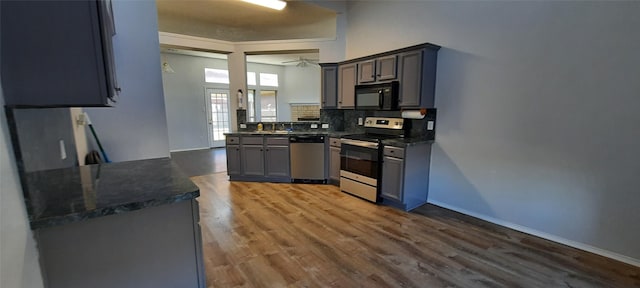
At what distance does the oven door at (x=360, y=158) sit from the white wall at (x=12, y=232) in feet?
10.0

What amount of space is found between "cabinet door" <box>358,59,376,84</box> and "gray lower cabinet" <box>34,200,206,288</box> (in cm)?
304

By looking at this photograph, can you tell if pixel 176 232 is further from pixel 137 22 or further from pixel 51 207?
pixel 137 22

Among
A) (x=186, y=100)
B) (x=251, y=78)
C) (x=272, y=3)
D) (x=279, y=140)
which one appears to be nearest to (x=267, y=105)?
(x=251, y=78)

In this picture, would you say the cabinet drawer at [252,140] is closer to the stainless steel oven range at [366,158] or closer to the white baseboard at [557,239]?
the stainless steel oven range at [366,158]

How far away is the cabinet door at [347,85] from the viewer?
4.11 meters

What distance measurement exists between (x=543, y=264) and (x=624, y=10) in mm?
2071

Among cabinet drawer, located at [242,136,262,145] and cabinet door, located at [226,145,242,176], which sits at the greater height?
cabinet drawer, located at [242,136,262,145]

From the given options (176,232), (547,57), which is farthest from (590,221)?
(176,232)

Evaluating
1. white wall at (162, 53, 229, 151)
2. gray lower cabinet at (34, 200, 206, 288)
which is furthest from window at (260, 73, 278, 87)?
gray lower cabinet at (34, 200, 206, 288)

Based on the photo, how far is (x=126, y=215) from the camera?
120 centimetres

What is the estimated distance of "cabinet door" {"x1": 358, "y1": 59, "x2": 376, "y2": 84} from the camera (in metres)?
3.75

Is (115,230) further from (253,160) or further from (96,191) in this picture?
(253,160)

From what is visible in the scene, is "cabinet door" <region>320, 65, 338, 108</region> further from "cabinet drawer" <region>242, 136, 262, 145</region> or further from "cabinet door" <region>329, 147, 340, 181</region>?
"cabinet drawer" <region>242, 136, 262, 145</region>

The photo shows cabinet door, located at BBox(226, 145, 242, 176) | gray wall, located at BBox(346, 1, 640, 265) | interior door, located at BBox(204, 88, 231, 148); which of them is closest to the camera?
gray wall, located at BBox(346, 1, 640, 265)
